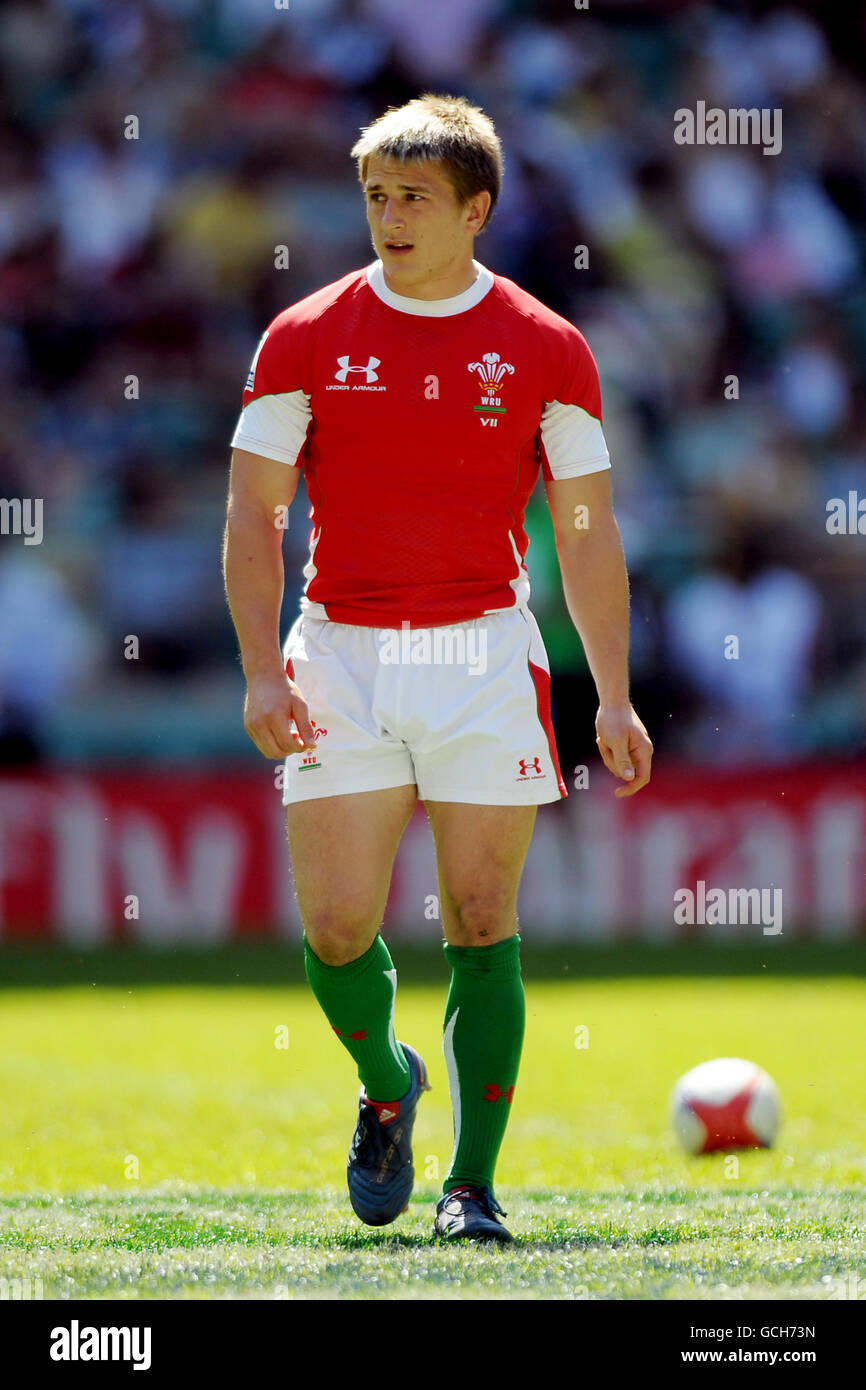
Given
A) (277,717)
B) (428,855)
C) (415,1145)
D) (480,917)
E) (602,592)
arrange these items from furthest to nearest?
(428,855)
(415,1145)
(602,592)
(480,917)
(277,717)

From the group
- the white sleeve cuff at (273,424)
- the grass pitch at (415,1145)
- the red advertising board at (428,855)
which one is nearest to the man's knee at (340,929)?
the grass pitch at (415,1145)

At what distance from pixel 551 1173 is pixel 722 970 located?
4863 millimetres

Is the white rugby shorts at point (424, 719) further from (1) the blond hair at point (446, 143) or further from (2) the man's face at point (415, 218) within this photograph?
(1) the blond hair at point (446, 143)

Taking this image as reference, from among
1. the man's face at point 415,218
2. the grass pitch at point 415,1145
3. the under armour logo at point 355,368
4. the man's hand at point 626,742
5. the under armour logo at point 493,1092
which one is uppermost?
the man's face at point 415,218

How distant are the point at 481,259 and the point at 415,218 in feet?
28.5

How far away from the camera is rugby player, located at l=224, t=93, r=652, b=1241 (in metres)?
3.61

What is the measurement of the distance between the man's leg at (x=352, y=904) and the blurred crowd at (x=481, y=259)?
271 inches

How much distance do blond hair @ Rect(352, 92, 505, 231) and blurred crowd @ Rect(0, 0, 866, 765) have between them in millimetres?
6905

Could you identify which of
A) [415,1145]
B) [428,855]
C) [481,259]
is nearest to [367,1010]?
[415,1145]

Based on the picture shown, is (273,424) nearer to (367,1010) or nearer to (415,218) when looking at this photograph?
(415,218)

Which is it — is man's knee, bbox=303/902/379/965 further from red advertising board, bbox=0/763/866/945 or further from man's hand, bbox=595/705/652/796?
red advertising board, bbox=0/763/866/945

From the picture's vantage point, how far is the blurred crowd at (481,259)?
11227mm

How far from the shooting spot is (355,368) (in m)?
3.61

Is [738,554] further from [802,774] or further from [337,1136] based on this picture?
[337,1136]
